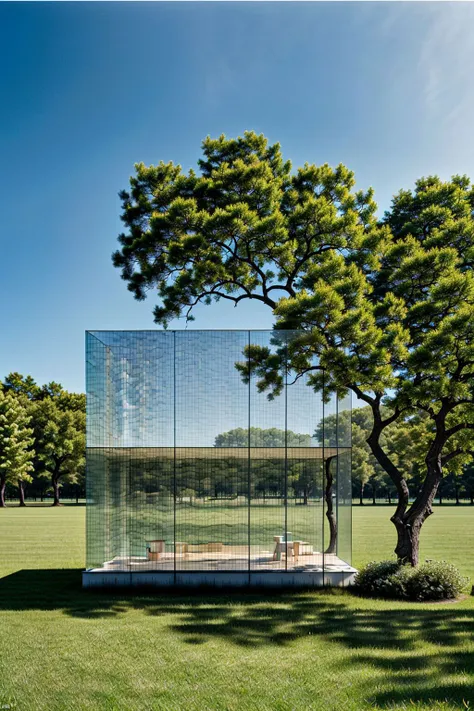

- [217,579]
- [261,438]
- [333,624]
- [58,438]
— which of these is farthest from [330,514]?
[58,438]

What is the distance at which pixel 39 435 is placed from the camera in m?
65.7

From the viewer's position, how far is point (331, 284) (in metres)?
15.3

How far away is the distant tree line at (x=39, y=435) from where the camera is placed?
56.7 metres

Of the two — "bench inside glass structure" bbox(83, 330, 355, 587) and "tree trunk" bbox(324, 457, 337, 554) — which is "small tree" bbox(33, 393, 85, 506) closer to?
"bench inside glass structure" bbox(83, 330, 355, 587)

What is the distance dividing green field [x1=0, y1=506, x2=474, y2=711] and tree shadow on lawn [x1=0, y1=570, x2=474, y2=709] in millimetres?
26

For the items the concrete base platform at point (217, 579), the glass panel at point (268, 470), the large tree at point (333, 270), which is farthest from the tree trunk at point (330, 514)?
the concrete base platform at point (217, 579)

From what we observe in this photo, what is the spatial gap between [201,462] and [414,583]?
20.3 feet

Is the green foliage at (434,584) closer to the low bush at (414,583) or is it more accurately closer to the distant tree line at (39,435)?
the low bush at (414,583)

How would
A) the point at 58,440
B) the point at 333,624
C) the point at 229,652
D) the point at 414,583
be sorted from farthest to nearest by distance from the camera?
the point at 58,440
the point at 414,583
the point at 333,624
the point at 229,652

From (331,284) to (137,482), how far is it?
25.0 feet

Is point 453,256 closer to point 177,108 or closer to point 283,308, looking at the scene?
point 283,308

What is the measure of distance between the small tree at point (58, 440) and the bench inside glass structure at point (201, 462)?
4992 centimetres

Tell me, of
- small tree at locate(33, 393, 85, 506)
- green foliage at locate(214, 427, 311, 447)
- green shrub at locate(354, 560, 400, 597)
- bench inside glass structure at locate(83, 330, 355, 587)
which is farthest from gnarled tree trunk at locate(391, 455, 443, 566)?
small tree at locate(33, 393, 85, 506)

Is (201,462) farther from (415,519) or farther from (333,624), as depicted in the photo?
(415,519)
